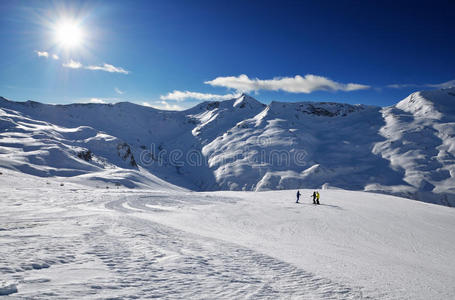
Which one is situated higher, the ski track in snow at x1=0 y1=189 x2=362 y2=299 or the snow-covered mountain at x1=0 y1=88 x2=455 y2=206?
the snow-covered mountain at x1=0 y1=88 x2=455 y2=206

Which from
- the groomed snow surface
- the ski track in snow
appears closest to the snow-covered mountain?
the groomed snow surface

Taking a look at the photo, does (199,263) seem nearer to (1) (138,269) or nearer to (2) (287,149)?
(1) (138,269)

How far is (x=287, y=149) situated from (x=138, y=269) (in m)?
147

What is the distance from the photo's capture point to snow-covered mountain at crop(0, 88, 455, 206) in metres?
98.1

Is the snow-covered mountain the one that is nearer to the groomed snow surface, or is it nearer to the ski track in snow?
the groomed snow surface

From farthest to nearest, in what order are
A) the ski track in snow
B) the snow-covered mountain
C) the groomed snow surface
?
the snow-covered mountain < the groomed snow surface < the ski track in snow

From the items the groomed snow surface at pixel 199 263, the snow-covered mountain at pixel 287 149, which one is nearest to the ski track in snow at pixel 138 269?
the groomed snow surface at pixel 199 263

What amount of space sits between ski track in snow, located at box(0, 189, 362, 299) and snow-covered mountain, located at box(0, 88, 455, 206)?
4843 centimetres

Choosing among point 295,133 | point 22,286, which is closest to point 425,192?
point 295,133

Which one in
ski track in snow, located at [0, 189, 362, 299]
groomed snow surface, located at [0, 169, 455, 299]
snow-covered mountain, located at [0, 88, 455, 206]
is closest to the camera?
ski track in snow, located at [0, 189, 362, 299]

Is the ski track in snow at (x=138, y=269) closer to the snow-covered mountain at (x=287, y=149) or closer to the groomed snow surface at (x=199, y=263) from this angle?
the groomed snow surface at (x=199, y=263)

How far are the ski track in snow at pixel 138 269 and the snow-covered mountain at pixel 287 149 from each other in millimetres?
48435

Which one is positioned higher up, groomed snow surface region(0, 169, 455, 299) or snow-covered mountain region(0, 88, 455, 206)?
snow-covered mountain region(0, 88, 455, 206)

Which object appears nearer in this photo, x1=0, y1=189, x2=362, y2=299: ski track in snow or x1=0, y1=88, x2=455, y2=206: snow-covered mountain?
x1=0, y1=189, x2=362, y2=299: ski track in snow
